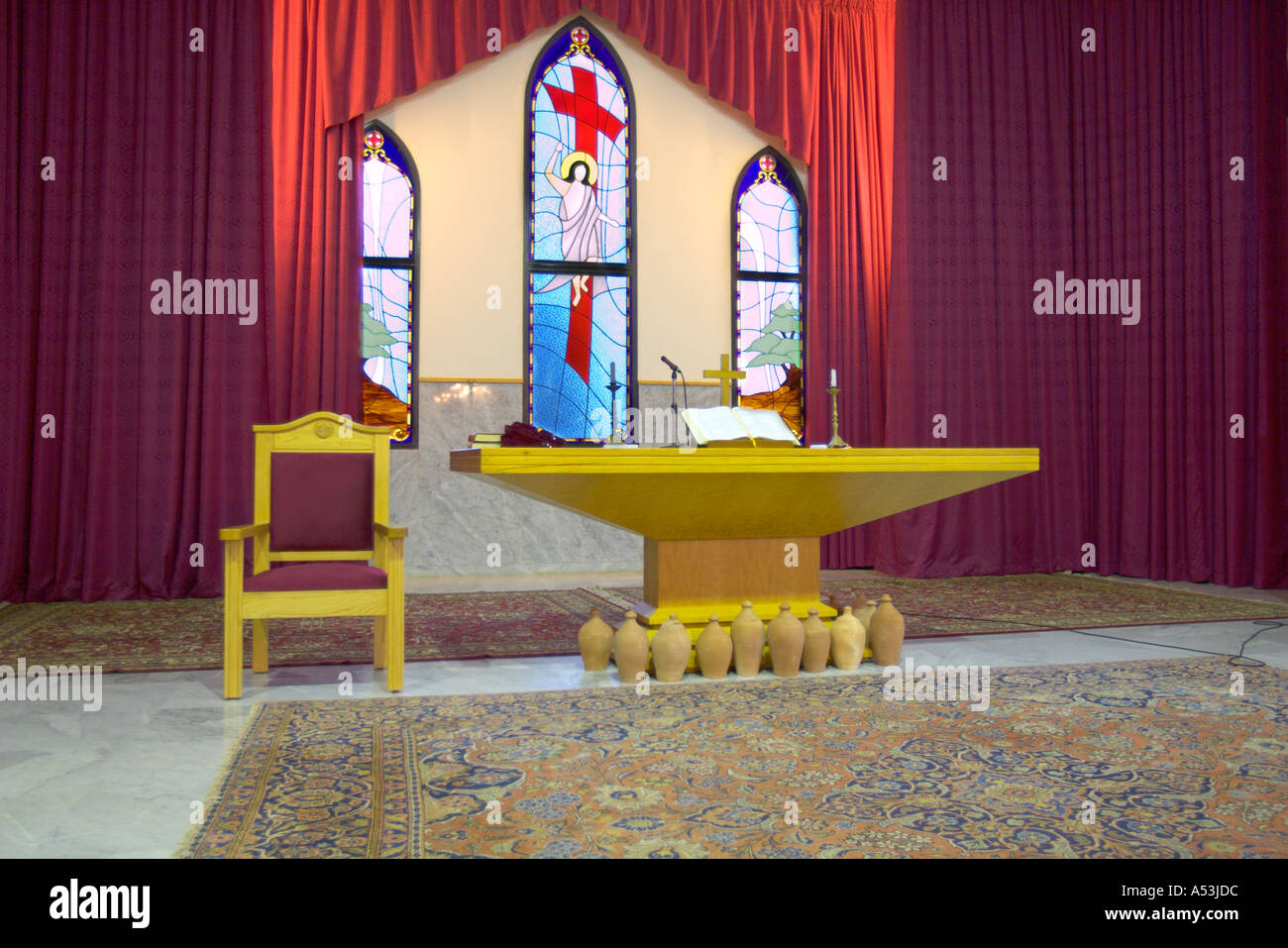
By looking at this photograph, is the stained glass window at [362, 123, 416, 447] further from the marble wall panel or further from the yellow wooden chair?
the yellow wooden chair

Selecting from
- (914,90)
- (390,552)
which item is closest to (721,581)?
(390,552)

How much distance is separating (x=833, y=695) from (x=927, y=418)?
403 centimetres

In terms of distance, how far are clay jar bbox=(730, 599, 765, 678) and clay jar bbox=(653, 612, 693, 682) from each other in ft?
0.63

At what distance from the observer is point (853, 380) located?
23.0ft

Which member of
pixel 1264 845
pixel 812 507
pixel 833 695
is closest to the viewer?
pixel 1264 845

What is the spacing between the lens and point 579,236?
680cm

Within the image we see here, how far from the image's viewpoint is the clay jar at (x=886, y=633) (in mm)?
3611

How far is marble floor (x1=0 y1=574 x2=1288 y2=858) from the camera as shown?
203cm

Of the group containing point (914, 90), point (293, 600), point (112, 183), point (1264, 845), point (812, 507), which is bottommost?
point (1264, 845)

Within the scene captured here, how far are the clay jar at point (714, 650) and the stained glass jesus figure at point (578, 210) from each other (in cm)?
387

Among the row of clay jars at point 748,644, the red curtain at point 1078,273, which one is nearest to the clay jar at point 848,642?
the row of clay jars at point 748,644

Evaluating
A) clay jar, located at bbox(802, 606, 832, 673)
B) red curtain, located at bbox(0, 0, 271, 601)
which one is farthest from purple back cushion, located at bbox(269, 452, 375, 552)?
red curtain, located at bbox(0, 0, 271, 601)

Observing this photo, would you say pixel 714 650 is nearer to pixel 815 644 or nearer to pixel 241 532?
pixel 815 644
